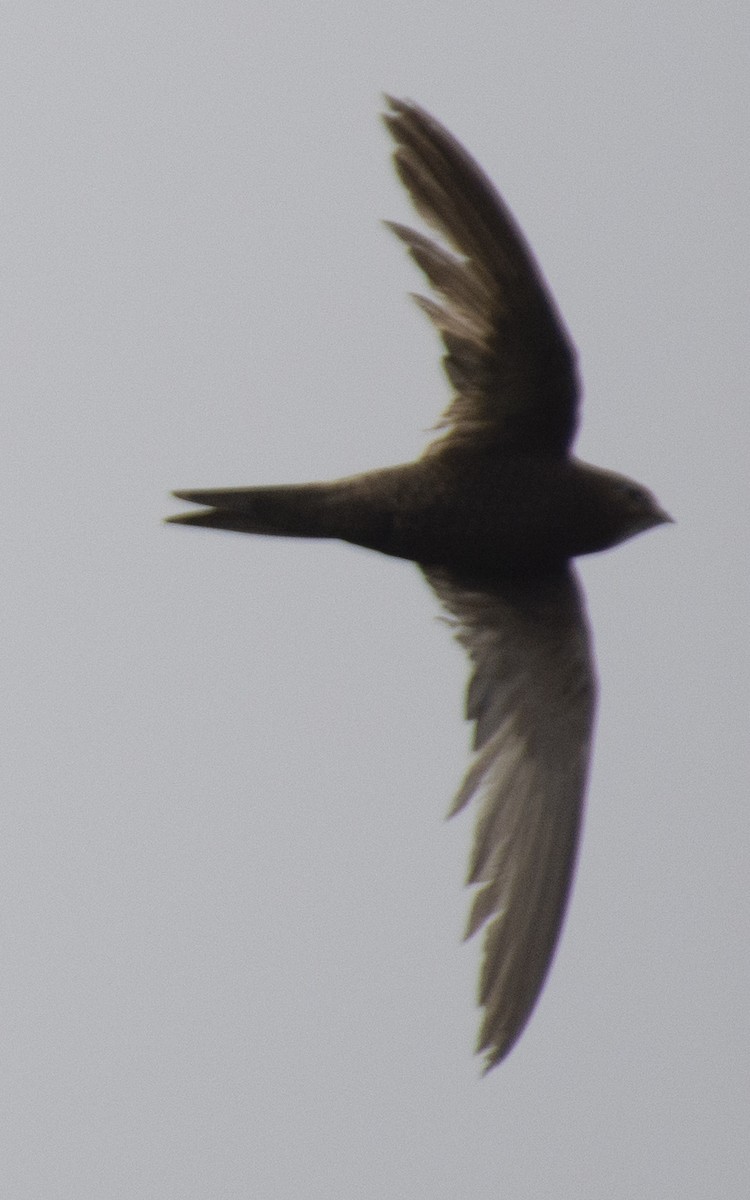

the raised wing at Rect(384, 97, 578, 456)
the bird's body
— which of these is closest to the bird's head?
the bird's body

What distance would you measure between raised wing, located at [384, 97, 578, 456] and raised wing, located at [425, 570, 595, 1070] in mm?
513

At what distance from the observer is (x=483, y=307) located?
20.3ft

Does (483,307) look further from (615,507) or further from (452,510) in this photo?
(615,507)

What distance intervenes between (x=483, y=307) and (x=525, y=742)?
4.25ft

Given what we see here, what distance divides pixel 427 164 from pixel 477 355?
0.61 metres

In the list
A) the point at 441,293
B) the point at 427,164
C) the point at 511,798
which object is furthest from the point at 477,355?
the point at 511,798

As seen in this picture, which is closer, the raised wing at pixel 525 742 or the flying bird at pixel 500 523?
the flying bird at pixel 500 523

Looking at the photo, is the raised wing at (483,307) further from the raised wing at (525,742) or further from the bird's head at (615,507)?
the raised wing at (525,742)

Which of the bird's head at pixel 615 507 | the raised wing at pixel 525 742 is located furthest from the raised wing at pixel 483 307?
the raised wing at pixel 525 742

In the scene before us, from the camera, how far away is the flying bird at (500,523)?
606cm

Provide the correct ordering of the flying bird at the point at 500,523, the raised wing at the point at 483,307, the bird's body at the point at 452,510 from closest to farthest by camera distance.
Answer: the raised wing at the point at 483,307 → the flying bird at the point at 500,523 → the bird's body at the point at 452,510

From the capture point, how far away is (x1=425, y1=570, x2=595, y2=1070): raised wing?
6477mm

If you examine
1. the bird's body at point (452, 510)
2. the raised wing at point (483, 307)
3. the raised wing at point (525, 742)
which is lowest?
the raised wing at point (525, 742)

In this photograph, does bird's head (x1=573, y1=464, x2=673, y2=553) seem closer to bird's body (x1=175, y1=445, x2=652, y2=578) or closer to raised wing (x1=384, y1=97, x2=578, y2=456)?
bird's body (x1=175, y1=445, x2=652, y2=578)
